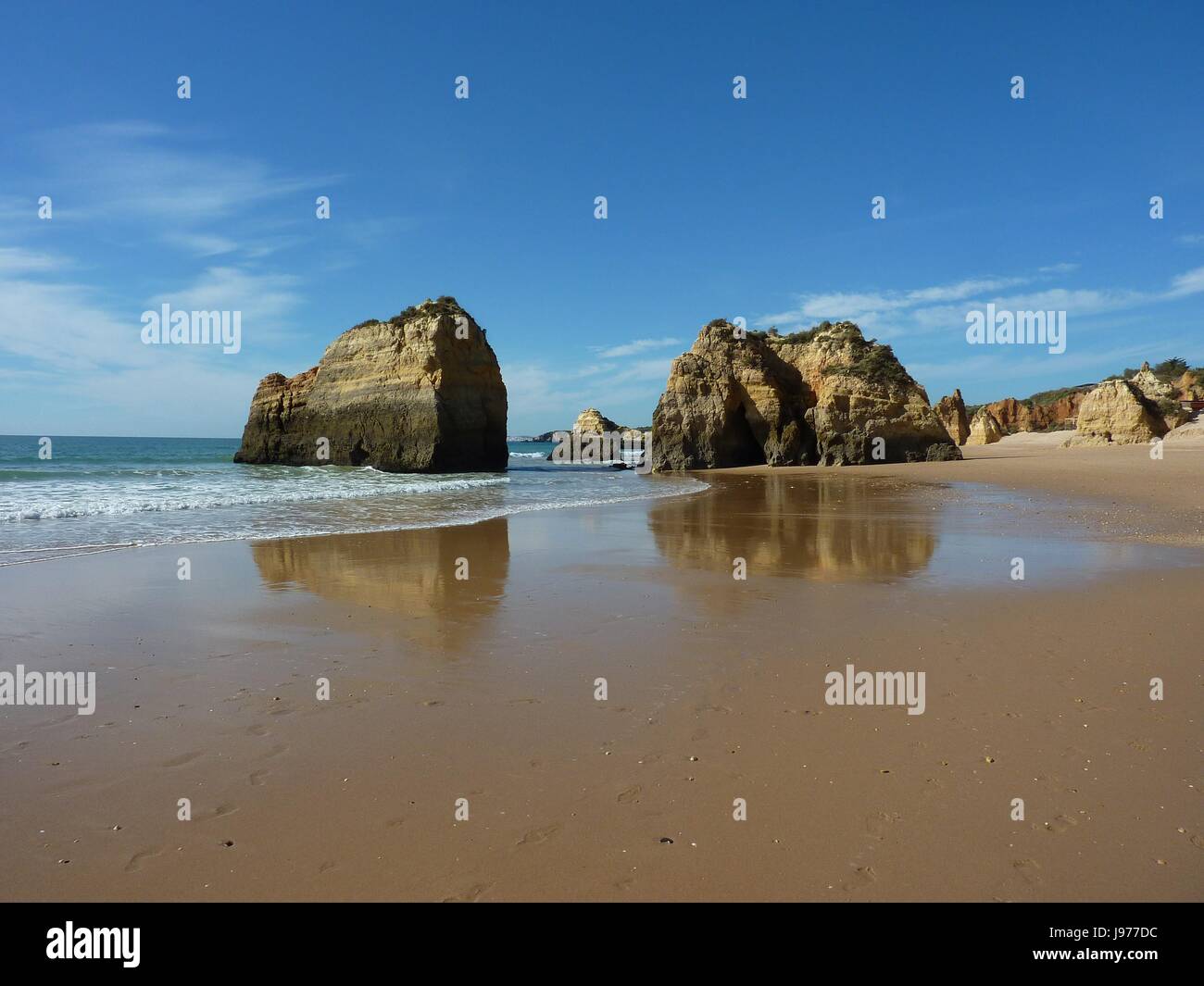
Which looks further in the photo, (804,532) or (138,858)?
(804,532)

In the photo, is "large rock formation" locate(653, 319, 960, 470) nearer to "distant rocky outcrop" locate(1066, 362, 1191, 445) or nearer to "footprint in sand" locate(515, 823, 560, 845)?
"distant rocky outcrop" locate(1066, 362, 1191, 445)

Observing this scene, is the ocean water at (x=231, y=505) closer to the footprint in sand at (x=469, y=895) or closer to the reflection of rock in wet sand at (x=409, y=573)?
the reflection of rock in wet sand at (x=409, y=573)

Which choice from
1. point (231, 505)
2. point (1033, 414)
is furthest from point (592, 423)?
point (231, 505)

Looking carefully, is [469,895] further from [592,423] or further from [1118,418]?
[592,423]

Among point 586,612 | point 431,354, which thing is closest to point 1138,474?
point 586,612

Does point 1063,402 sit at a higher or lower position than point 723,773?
higher

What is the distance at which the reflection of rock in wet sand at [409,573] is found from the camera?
254 inches

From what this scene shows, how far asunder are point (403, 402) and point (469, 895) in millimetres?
35655

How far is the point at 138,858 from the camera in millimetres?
2746

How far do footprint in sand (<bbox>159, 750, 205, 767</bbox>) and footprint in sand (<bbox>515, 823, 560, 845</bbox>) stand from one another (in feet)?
6.41

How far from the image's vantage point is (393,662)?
5.16m

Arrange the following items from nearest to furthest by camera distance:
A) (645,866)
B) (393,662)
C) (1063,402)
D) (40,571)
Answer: (645,866)
(393,662)
(40,571)
(1063,402)
